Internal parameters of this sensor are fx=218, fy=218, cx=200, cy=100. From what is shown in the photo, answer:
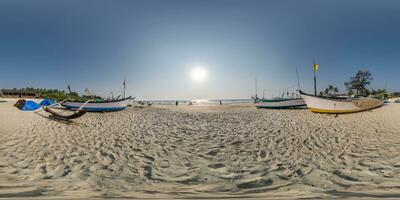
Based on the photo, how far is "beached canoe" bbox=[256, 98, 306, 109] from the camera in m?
33.0

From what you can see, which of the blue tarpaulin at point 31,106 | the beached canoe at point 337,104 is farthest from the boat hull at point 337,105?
the blue tarpaulin at point 31,106

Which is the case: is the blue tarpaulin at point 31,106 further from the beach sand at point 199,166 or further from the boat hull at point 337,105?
the boat hull at point 337,105

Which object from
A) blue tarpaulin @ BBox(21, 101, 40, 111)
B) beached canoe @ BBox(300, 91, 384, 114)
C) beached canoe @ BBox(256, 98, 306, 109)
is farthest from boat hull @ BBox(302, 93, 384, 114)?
blue tarpaulin @ BBox(21, 101, 40, 111)

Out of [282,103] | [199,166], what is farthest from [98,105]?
[282,103]

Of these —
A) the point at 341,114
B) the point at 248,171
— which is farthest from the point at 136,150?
the point at 341,114

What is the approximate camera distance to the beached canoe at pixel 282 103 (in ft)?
108

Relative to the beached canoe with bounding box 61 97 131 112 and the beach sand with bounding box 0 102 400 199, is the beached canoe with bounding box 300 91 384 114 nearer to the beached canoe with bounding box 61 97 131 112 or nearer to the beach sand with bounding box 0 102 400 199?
the beach sand with bounding box 0 102 400 199

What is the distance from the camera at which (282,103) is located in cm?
3412

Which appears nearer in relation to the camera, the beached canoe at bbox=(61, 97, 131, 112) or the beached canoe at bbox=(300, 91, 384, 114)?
the beached canoe at bbox=(300, 91, 384, 114)

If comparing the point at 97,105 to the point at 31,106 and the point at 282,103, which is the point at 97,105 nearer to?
the point at 31,106

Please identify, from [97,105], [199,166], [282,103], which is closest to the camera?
[199,166]

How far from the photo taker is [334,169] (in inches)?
217

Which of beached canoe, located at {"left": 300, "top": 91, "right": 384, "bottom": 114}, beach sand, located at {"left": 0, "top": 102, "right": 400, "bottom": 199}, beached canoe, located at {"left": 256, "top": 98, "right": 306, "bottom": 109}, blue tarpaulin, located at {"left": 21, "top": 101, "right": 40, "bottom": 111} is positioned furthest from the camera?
beached canoe, located at {"left": 256, "top": 98, "right": 306, "bottom": 109}

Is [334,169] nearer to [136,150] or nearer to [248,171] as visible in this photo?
[248,171]
